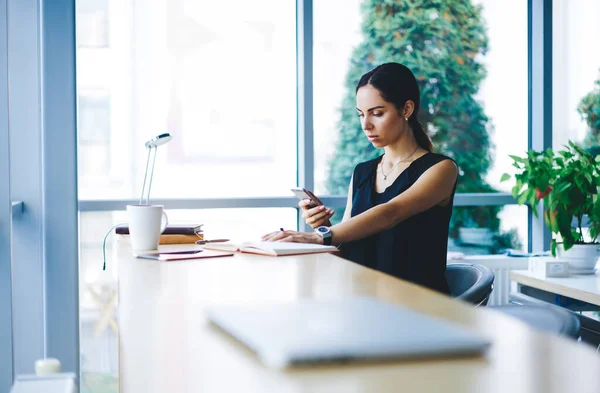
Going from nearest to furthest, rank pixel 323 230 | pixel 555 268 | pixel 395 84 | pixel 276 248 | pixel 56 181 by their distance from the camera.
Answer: pixel 276 248 < pixel 323 230 < pixel 395 84 < pixel 555 268 < pixel 56 181

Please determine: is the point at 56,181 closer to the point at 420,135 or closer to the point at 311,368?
the point at 420,135

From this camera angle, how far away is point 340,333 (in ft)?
2.75

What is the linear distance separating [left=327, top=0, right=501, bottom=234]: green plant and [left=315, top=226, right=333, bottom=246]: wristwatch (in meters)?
2.05

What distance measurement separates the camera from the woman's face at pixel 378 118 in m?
2.67

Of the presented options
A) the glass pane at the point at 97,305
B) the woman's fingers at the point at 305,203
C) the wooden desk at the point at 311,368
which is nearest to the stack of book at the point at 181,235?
the woman's fingers at the point at 305,203

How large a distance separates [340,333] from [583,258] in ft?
8.91

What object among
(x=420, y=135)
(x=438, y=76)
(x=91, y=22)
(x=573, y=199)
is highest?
(x=91, y=22)

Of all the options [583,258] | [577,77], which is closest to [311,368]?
[583,258]

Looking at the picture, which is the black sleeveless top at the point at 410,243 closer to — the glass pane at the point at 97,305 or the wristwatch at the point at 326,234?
the wristwatch at the point at 326,234

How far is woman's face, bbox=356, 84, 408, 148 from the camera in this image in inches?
105

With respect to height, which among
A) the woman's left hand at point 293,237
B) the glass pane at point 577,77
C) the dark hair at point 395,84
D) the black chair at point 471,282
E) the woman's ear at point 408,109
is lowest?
the black chair at point 471,282

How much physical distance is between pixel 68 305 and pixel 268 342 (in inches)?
126

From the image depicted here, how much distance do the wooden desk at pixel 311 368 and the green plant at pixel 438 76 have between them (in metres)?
3.06

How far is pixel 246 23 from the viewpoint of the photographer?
14.0ft
